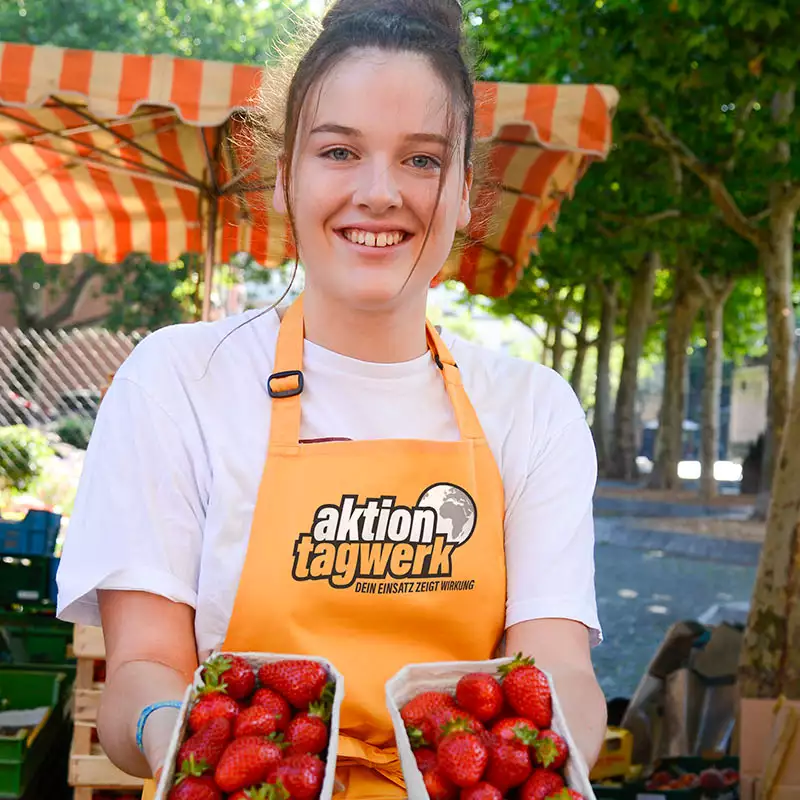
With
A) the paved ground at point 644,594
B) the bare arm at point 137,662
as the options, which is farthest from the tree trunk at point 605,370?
the bare arm at point 137,662

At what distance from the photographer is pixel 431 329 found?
2096mm

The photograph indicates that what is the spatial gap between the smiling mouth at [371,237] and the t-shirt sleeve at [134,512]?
0.46 metres

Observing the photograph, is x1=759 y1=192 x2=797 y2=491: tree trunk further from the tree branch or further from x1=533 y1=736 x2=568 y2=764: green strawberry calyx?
x1=533 y1=736 x2=568 y2=764: green strawberry calyx

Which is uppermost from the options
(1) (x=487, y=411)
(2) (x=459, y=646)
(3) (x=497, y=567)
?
(1) (x=487, y=411)

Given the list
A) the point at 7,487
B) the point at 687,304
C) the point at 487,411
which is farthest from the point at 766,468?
the point at 487,411

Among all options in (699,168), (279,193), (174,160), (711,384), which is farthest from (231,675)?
(711,384)

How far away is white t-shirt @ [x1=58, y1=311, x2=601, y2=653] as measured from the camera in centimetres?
177

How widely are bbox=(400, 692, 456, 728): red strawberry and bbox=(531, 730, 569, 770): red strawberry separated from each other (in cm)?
16

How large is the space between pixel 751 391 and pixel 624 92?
49.8m

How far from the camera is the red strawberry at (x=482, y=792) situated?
1303 mm

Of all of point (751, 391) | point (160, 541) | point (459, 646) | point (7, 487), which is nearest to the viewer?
point (160, 541)

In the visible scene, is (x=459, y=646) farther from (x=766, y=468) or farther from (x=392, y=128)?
(x=766, y=468)

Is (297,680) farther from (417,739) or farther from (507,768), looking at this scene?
(507,768)

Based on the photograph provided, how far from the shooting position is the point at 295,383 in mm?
1914
